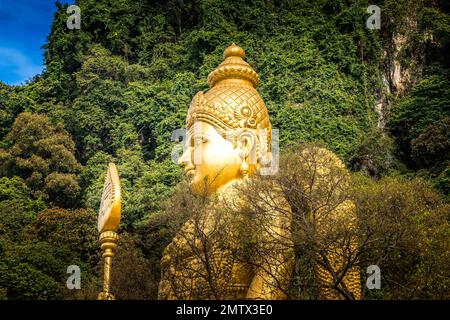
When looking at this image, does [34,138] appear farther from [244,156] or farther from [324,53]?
[244,156]

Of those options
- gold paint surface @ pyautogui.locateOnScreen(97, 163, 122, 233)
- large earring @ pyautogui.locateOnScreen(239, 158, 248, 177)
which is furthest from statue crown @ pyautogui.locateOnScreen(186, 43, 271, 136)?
gold paint surface @ pyautogui.locateOnScreen(97, 163, 122, 233)

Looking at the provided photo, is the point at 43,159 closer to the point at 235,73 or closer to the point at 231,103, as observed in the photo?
the point at 235,73

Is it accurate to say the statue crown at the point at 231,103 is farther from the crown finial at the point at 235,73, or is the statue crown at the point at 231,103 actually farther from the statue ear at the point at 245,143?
the statue ear at the point at 245,143

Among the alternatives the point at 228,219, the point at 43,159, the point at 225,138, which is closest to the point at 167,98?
the point at 43,159

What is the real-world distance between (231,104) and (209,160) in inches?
27.8

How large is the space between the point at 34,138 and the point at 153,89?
12.6 feet

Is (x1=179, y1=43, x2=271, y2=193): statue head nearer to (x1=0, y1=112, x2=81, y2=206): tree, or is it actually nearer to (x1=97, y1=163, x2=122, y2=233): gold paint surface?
(x1=97, y1=163, x2=122, y2=233): gold paint surface

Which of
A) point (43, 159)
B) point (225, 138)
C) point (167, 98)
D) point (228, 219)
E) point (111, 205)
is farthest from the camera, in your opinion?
point (167, 98)

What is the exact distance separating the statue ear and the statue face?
0.05 m

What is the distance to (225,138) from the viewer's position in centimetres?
756

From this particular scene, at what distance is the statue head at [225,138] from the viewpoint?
24.4 feet

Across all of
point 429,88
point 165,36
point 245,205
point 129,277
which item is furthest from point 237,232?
point 165,36

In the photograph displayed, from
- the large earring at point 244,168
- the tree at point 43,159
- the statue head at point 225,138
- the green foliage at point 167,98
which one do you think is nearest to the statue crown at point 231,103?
the statue head at point 225,138

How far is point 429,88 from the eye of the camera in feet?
65.2
